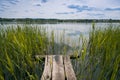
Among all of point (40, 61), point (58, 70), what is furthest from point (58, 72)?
point (40, 61)

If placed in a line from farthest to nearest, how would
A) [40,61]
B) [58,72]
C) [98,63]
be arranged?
[40,61]
[98,63]
[58,72]

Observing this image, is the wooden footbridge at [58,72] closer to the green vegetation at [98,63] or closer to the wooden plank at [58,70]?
the wooden plank at [58,70]

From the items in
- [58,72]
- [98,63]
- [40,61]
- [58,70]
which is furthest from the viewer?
[40,61]

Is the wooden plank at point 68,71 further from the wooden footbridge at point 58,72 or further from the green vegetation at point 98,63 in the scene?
the green vegetation at point 98,63

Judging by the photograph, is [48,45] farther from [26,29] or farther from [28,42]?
[28,42]

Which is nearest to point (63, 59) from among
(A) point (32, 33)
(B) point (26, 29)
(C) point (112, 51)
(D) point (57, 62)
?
(D) point (57, 62)

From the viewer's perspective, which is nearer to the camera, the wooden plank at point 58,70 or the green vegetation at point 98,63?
the wooden plank at point 58,70

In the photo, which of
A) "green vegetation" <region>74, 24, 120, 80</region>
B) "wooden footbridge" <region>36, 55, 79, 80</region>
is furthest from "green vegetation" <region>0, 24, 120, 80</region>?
"wooden footbridge" <region>36, 55, 79, 80</region>

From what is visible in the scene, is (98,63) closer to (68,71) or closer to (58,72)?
(68,71)

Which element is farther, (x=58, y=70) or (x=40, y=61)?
(x=40, y=61)

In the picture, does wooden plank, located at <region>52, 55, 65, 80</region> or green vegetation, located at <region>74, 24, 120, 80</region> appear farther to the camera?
green vegetation, located at <region>74, 24, 120, 80</region>

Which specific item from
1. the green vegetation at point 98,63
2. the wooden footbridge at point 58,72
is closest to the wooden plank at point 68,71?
the wooden footbridge at point 58,72

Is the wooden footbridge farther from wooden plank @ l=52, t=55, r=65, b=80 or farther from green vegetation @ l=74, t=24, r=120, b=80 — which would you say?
green vegetation @ l=74, t=24, r=120, b=80

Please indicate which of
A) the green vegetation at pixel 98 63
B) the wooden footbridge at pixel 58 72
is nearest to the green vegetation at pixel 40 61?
the green vegetation at pixel 98 63
